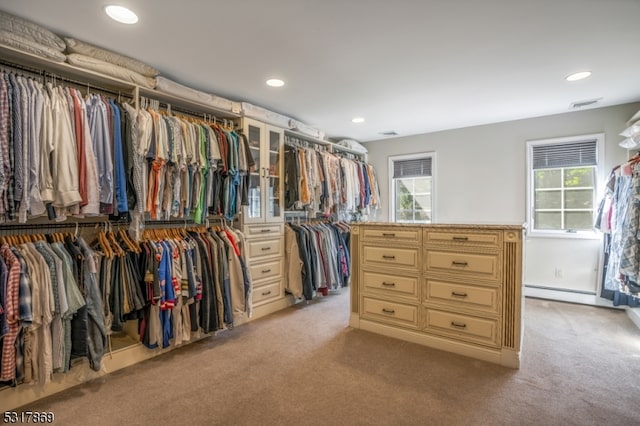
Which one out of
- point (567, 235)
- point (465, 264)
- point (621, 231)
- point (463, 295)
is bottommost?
point (463, 295)

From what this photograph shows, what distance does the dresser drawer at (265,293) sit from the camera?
11.0 ft

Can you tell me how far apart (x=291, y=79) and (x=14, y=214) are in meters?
2.19

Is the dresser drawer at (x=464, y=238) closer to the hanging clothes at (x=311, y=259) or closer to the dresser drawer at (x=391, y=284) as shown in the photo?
the dresser drawer at (x=391, y=284)

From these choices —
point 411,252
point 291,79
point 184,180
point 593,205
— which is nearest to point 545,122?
point 593,205

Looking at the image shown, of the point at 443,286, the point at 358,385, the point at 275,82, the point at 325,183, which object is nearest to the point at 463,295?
the point at 443,286

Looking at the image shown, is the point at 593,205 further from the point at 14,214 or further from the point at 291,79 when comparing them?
the point at 14,214

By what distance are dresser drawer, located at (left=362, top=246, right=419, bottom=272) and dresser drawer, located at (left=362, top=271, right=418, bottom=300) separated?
0.11 meters

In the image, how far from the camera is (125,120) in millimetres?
2248

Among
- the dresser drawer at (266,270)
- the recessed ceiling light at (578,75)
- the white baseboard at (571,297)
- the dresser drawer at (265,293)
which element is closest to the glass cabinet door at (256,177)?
the dresser drawer at (266,270)

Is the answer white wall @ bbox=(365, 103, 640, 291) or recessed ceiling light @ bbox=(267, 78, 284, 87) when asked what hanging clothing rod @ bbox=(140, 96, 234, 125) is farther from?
white wall @ bbox=(365, 103, 640, 291)

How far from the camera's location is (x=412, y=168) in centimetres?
527

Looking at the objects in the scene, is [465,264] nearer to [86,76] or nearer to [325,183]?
[325,183]

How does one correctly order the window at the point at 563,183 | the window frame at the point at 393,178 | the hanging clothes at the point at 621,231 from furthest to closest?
1. the window frame at the point at 393,178
2. the window at the point at 563,183
3. the hanging clothes at the point at 621,231

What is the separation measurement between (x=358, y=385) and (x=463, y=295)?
109cm
